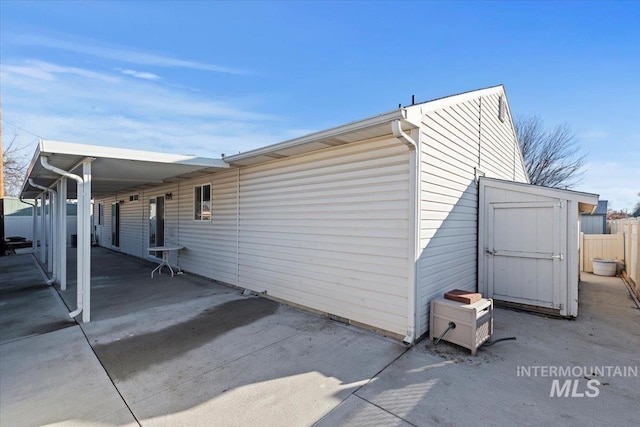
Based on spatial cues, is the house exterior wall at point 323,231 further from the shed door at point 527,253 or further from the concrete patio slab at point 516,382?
the shed door at point 527,253

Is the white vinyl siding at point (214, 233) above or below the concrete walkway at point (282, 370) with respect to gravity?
above

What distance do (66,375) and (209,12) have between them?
260 inches

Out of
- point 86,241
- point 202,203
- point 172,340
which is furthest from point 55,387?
point 202,203

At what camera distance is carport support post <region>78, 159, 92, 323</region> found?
4.34 metres

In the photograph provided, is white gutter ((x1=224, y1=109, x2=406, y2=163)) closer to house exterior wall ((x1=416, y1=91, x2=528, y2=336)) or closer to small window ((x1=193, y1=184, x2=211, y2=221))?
house exterior wall ((x1=416, y1=91, x2=528, y2=336))

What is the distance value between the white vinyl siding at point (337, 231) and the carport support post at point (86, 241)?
2.60m

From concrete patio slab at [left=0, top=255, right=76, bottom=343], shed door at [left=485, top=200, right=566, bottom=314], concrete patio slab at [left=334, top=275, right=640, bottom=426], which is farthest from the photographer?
shed door at [left=485, top=200, right=566, bottom=314]

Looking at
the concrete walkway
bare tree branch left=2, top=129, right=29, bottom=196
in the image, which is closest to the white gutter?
the concrete walkway

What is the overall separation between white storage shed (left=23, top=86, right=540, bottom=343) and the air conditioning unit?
17 centimetres

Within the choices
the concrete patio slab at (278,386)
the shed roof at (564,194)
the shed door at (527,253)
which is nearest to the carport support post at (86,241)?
the concrete patio slab at (278,386)

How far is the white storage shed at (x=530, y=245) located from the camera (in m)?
4.55

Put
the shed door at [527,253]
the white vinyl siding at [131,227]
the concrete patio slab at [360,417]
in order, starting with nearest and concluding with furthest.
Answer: the concrete patio slab at [360,417]
the shed door at [527,253]
the white vinyl siding at [131,227]

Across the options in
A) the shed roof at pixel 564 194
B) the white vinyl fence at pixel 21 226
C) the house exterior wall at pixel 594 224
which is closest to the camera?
the shed roof at pixel 564 194

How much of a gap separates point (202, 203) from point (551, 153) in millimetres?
18891
